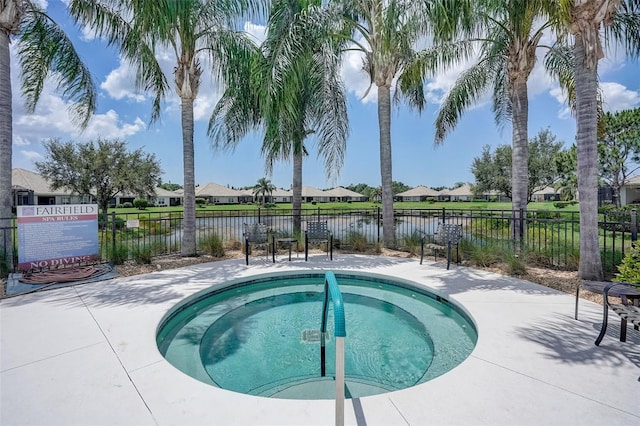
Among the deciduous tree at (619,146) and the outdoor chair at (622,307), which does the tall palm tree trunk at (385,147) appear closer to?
the outdoor chair at (622,307)

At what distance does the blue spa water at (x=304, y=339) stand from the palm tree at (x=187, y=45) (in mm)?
3956

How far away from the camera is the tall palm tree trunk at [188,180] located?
8391mm

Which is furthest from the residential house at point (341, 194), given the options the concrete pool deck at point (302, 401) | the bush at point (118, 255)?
the concrete pool deck at point (302, 401)

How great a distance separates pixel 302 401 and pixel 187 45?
8.86m

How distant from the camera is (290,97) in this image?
7.61 m

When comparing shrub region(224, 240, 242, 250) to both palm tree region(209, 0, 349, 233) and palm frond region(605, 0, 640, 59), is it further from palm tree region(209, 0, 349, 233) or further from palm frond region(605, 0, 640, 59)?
palm frond region(605, 0, 640, 59)

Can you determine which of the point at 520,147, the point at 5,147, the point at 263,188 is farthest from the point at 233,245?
the point at 263,188

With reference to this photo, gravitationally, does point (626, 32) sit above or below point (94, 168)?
above

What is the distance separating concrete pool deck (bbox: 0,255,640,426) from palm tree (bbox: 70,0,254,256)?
193 inches

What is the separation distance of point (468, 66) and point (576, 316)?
859 cm

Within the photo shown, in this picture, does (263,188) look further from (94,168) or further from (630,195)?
(630,195)

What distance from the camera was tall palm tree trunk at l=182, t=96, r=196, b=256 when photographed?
8.39 metres

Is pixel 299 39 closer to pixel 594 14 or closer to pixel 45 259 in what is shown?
pixel 594 14

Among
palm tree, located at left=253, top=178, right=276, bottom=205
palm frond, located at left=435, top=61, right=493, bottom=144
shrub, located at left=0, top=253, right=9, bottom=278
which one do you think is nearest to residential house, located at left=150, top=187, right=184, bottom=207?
palm tree, located at left=253, top=178, right=276, bottom=205
